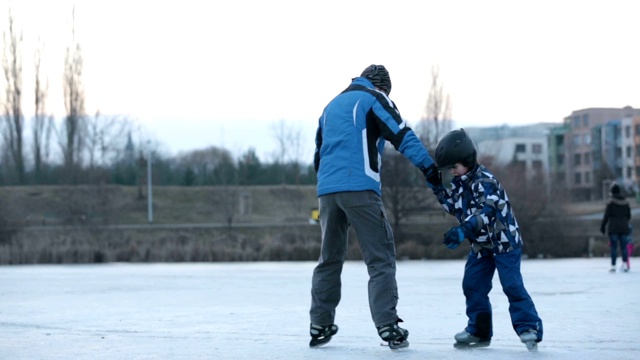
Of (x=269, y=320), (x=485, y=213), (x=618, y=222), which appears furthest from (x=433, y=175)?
(x=618, y=222)

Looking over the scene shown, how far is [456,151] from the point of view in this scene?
630 cm

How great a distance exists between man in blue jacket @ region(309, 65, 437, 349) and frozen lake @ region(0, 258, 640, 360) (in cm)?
27

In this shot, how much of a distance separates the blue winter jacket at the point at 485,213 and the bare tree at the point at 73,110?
55336 millimetres

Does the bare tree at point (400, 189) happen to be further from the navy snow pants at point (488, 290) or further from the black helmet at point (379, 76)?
the navy snow pants at point (488, 290)

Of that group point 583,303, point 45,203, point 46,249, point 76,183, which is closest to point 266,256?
point 46,249

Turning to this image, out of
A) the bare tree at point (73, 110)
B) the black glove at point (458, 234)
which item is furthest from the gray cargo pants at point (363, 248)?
the bare tree at point (73, 110)

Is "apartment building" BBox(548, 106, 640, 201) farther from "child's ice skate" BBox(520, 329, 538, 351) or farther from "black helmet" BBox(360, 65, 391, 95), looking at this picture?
"child's ice skate" BBox(520, 329, 538, 351)

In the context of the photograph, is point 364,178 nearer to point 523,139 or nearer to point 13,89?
point 13,89

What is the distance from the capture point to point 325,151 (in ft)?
21.4

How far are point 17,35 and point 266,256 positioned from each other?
3719 centimetres

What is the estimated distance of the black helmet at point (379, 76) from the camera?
669 cm

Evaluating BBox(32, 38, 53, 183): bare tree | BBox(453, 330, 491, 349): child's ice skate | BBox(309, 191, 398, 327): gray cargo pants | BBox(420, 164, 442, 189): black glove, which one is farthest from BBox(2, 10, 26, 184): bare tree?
BBox(453, 330, 491, 349): child's ice skate

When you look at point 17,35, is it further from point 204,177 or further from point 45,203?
point 204,177

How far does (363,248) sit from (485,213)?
0.79 metres
